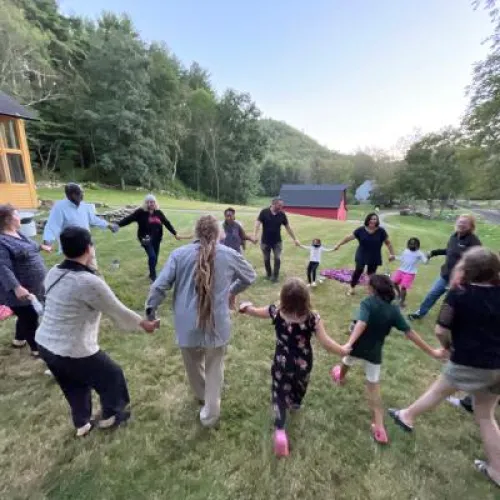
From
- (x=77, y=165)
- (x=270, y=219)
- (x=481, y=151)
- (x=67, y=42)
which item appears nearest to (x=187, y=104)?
(x=67, y=42)

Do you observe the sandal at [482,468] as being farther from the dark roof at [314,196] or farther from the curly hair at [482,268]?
the dark roof at [314,196]

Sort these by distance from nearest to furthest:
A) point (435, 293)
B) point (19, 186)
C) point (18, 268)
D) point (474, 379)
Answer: point (474, 379)
point (18, 268)
point (435, 293)
point (19, 186)

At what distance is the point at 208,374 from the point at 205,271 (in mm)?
961

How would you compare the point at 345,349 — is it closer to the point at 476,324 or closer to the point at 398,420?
the point at 476,324

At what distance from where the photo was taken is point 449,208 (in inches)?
1930

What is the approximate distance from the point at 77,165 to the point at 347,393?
110ft

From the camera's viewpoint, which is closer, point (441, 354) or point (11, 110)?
point (441, 354)

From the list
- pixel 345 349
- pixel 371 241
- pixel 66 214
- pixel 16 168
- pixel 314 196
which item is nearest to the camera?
pixel 345 349

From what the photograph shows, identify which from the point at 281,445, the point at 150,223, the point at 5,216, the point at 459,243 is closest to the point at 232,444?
the point at 281,445

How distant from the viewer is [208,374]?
256cm

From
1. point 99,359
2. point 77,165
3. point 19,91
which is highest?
point 19,91

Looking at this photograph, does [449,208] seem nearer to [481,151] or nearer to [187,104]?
[481,151]

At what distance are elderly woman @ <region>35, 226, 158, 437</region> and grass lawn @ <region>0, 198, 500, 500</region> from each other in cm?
55

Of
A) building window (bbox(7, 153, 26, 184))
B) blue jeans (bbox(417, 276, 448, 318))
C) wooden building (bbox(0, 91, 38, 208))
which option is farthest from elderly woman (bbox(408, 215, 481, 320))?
building window (bbox(7, 153, 26, 184))
